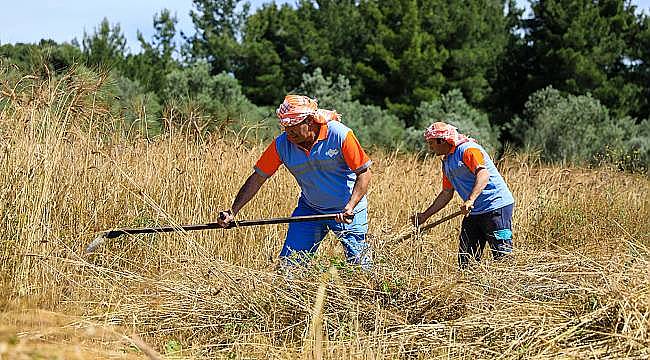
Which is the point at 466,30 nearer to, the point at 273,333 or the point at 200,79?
the point at 200,79

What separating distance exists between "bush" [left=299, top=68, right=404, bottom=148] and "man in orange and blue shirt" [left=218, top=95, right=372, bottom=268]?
49.1 feet

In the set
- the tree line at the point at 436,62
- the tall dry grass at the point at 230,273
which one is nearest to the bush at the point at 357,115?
the tree line at the point at 436,62

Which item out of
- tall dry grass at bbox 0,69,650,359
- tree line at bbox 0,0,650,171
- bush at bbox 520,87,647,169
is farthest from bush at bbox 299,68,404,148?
tall dry grass at bbox 0,69,650,359

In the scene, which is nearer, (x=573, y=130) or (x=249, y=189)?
(x=249, y=189)

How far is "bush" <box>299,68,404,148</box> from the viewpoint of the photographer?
22.5m

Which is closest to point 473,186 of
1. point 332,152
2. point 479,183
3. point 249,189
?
point 479,183

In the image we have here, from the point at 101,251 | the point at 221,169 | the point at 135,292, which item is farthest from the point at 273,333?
the point at 221,169

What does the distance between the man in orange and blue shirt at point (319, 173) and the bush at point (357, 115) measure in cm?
1496

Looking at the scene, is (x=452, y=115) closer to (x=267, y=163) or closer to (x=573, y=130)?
(x=573, y=130)

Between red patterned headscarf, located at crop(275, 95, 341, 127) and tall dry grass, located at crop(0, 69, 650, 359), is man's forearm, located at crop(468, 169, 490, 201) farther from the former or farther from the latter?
red patterned headscarf, located at crop(275, 95, 341, 127)

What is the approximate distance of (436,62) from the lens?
32469 millimetres

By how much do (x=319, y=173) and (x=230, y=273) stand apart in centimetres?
99

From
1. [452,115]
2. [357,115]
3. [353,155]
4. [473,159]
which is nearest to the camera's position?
[353,155]

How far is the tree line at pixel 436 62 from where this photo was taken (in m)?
26.3
